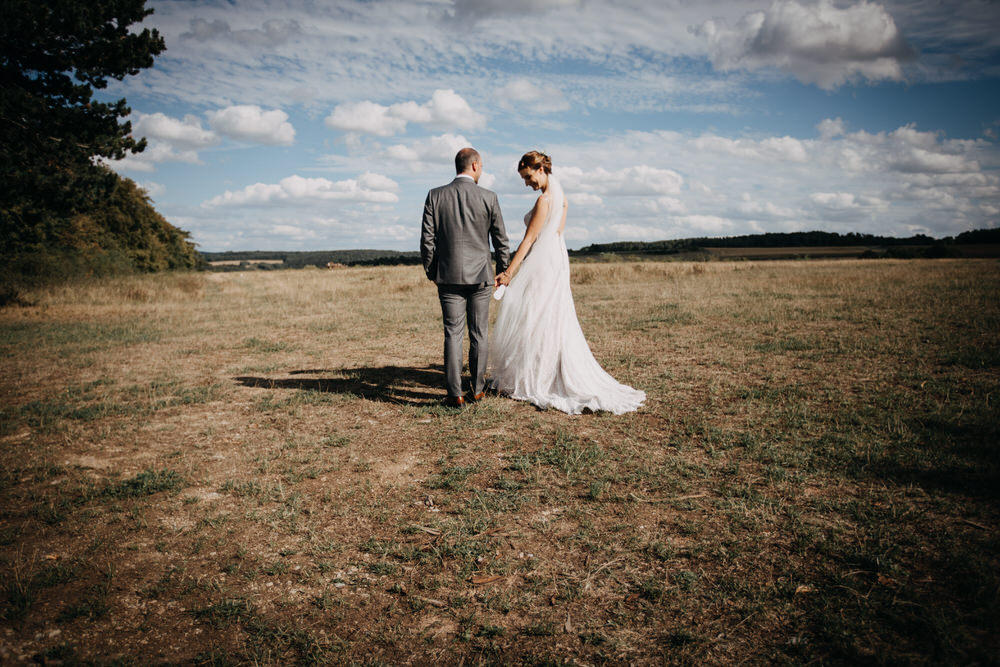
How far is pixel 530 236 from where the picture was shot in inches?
238

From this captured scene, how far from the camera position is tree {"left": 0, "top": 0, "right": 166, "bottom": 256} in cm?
1292

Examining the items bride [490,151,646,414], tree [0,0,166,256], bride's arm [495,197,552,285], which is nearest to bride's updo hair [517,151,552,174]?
bride [490,151,646,414]

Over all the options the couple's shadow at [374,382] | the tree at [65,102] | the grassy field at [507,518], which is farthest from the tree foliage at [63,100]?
the couple's shadow at [374,382]

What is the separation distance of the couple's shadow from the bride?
141cm

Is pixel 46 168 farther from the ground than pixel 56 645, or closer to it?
farther from the ground

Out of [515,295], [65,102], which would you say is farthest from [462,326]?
[65,102]

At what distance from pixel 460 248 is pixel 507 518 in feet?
10.2

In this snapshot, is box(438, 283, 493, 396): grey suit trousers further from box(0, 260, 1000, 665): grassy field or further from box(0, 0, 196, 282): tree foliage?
box(0, 0, 196, 282): tree foliage

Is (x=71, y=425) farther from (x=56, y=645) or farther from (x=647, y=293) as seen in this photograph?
(x=647, y=293)

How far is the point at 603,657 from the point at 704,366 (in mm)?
6175

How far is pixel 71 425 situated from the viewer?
19.0 feet

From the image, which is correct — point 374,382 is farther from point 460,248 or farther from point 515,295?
point 460,248

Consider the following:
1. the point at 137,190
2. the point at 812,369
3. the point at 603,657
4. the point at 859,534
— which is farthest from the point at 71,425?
the point at 137,190

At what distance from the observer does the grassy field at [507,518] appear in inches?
97.6
